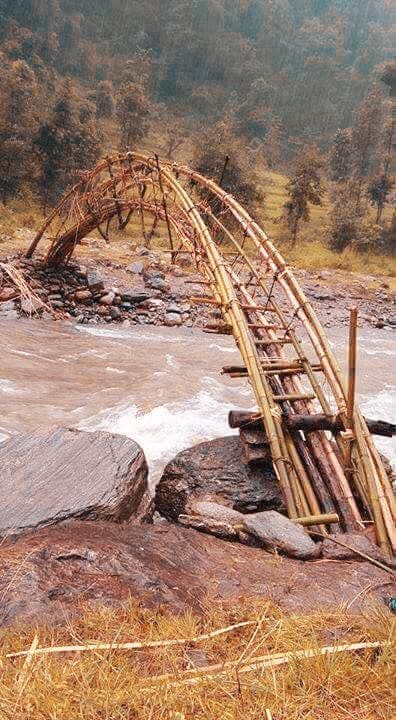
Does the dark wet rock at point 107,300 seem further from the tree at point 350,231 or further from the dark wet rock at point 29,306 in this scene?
the tree at point 350,231

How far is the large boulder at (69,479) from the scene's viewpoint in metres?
2.89

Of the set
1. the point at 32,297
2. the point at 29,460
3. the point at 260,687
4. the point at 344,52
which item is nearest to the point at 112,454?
the point at 29,460

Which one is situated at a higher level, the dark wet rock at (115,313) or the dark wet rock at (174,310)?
the dark wet rock at (174,310)

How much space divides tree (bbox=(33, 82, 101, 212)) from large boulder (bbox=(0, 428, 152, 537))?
804 inches

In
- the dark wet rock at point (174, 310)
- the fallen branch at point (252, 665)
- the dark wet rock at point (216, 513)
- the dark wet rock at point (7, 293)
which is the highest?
the fallen branch at point (252, 665)

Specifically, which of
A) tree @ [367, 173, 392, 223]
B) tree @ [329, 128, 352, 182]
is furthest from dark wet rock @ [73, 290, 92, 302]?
tree @ [329, 128, 352, 182]

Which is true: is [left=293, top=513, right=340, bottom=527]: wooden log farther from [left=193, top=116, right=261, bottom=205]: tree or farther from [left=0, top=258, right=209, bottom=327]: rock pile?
[left=193, top=116, right=261, bottom=205]: tree

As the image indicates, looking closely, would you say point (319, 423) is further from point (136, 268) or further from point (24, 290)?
point (136, 268)

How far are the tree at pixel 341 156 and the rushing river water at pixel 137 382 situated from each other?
28.0 metres

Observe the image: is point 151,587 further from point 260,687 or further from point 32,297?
point 32,297

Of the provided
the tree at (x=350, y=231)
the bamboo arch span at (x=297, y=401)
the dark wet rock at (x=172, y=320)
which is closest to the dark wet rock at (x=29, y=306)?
the dark wet rock at (x=172, y=320)

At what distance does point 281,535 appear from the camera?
2990 mm

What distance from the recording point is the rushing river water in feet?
19.5

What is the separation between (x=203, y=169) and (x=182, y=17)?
54593 mm
